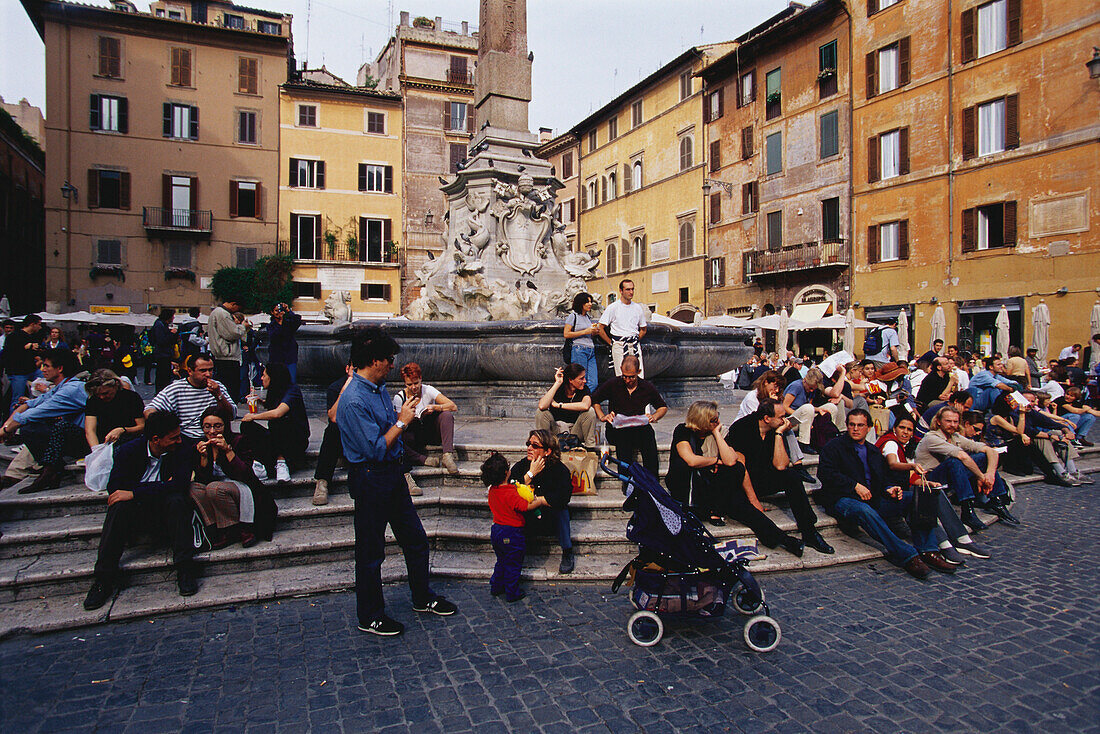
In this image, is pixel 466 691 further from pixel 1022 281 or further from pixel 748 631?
pixel 1022 281

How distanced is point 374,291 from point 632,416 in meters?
33.2

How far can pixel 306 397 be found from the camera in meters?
9.95

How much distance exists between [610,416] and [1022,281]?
22030 millimetres

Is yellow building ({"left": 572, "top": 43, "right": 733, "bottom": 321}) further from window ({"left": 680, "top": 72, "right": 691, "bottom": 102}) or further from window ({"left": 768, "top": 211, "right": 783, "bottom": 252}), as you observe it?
window ({"left": 768, "top": 211, "right": 783, "bottom": 252})

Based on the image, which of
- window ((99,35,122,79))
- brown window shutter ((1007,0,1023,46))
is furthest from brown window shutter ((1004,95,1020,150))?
window ((99,35,122,79))

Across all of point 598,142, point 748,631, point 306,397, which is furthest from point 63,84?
point 748,631

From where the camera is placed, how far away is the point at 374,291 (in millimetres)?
37000

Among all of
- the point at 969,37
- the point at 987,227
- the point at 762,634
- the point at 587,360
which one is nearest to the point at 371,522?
the point at 762,634

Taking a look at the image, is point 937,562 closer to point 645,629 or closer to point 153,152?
point 645,629

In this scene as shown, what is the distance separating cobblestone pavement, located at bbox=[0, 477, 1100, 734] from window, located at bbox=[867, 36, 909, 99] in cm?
2670

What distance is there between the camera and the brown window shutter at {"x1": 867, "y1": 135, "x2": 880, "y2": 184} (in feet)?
87.7

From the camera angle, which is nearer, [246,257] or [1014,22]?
[1014,22]

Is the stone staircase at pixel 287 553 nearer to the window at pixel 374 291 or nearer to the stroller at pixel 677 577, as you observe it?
the stroller at pixel 677 577

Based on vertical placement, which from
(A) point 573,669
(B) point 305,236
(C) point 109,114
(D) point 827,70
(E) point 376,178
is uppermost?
(D) point 827,70
